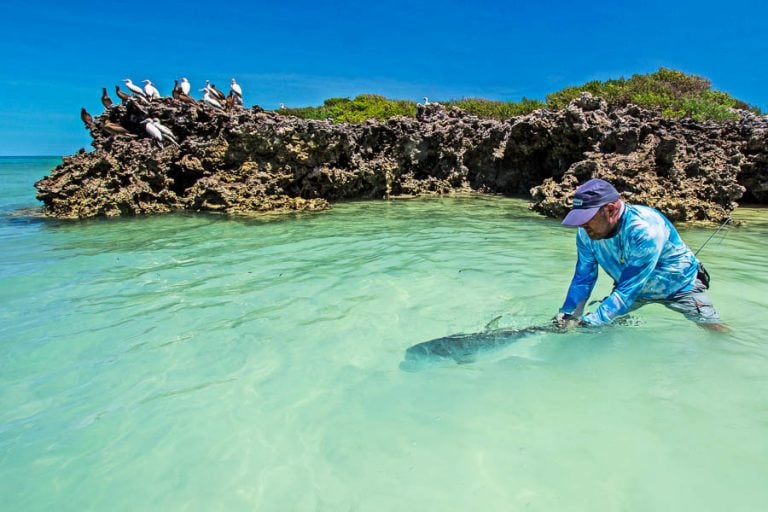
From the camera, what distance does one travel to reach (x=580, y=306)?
10.7 ft

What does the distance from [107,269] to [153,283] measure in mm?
1113

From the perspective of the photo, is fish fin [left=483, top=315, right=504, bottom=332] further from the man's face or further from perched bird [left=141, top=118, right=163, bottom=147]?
perched bird [left=141, top=118, right=163, bottom=147]

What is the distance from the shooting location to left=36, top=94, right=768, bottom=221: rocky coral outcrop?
927 centimetres

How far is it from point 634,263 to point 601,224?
333 millimetres

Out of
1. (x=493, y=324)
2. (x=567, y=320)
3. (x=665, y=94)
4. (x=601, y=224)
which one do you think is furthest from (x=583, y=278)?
(x=665, y=94)

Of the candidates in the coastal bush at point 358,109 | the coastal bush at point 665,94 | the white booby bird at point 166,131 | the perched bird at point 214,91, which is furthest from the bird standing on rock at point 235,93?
the coastal bush at point 665,94

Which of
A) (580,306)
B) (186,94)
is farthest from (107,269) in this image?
(186,94)

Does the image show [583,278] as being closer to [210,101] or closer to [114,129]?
[210,101]

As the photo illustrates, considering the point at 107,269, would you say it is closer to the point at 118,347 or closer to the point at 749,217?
the point at 118,347

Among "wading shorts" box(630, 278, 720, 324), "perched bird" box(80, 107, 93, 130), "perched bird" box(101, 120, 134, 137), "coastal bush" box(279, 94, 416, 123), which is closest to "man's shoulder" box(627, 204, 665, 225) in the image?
"wading shorts" box(630, 278, 720, 324)

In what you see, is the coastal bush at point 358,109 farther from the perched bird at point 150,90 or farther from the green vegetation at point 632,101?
the perched bird at point 150,90

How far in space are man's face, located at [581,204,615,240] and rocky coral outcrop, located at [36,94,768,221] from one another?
21.5ft

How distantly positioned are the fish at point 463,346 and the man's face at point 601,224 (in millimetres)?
686

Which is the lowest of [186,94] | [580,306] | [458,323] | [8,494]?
[8,494]
